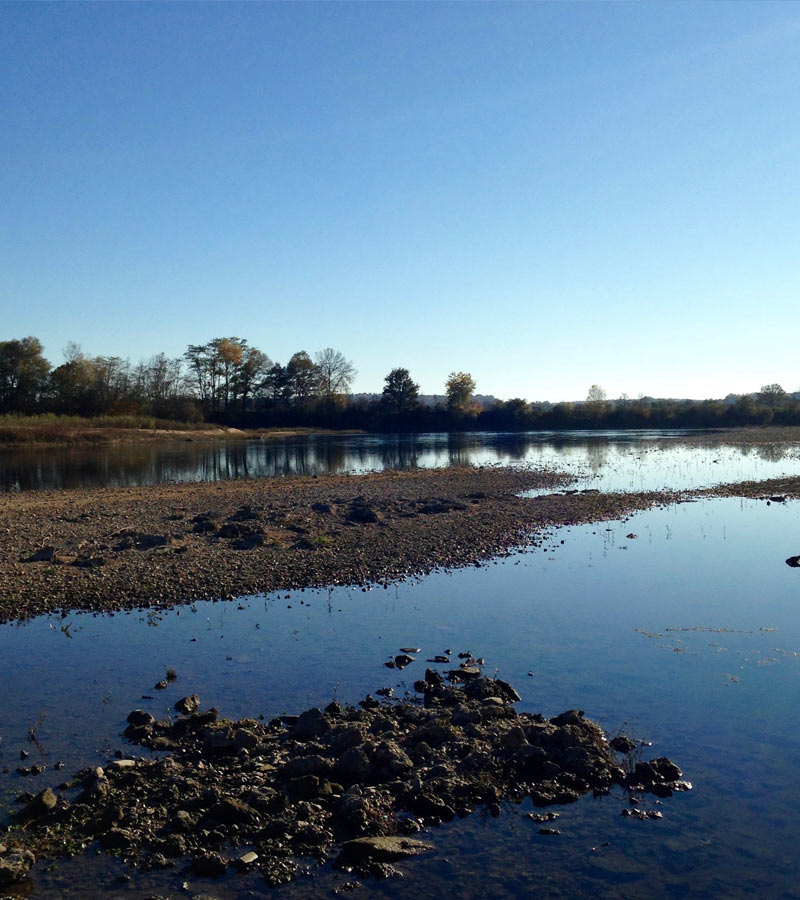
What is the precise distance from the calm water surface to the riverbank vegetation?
8325 centimetres

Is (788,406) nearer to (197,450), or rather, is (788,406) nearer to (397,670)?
(197,450)

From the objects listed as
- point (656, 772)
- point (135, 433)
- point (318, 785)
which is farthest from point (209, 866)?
point (135, 433)

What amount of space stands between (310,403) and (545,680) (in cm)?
10667

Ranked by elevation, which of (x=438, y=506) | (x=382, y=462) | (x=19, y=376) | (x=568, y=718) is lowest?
(x=568, y=718)

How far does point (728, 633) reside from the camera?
12.5 meters

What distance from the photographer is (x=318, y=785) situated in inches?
284

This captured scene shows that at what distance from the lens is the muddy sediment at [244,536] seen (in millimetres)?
15531

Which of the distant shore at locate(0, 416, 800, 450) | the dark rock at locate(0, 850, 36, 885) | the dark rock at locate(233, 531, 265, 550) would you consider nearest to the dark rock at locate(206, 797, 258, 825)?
the dark rock at locate(0, 850, 36, 885)

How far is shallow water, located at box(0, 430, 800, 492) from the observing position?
39.2 meters

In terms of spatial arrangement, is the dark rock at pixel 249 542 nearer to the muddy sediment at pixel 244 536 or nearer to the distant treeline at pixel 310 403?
the muddy sediment at pixel 244 536

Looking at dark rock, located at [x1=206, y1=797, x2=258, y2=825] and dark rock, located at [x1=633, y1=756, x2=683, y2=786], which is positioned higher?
dark rock, located at [x1=206, y1=797, x2=258, y2=825]

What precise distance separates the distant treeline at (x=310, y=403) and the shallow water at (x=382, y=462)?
27224mm

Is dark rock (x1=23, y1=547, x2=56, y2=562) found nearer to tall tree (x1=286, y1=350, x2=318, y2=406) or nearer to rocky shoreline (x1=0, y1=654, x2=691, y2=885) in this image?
rocky shoreline (x1=0, y1=654, x2=691, y2=885)

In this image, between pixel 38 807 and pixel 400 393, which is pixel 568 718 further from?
pixel 400 393
